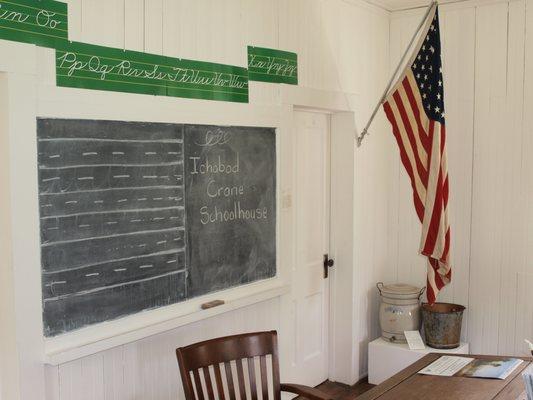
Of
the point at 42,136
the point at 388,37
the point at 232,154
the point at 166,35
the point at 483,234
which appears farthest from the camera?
the point at 388,37

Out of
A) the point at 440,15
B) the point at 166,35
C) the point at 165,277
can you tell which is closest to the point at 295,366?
the point at 165,277

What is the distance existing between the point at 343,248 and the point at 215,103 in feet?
5.71

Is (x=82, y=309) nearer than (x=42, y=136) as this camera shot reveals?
No

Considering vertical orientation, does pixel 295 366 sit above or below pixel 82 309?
below

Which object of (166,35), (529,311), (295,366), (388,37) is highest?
(388,37)

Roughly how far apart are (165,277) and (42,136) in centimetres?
91

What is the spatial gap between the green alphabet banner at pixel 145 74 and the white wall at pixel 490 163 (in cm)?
189

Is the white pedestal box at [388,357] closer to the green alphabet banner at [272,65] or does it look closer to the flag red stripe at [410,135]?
the flag red stripe at [410,135]

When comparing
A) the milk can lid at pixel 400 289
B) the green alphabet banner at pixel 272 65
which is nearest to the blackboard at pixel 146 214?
the green alphabet banner at pixel 272 65

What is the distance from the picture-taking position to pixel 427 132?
3811 mm

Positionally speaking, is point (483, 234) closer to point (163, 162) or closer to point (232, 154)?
point (232, 154)

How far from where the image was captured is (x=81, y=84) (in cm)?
254

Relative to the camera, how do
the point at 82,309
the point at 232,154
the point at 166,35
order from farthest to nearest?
the point at 232,154 < the point at 166,35 < the point at 82,309

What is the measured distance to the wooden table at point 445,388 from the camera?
233 cm
